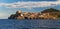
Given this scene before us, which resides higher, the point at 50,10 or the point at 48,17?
the point at 50,10

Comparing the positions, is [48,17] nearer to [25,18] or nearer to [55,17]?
[55,17]

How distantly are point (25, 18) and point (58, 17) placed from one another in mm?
21298

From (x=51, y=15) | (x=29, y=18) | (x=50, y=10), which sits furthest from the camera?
(x=29, y=18)

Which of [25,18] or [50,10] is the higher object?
[50,10]

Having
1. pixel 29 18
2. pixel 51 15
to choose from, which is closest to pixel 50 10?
pixel 51 15

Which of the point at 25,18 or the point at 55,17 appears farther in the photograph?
the point at 25,18

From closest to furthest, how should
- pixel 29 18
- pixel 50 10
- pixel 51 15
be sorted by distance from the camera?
pixel 50 10
pixel 51 15
pixel 29 18

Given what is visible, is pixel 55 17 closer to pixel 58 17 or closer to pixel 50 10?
pixel 58 17

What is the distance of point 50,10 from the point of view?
94.1 m

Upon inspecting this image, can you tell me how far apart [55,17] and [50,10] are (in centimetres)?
1368

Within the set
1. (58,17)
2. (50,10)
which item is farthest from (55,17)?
(50,10)

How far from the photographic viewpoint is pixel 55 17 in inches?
4195

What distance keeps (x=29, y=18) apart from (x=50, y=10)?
24.3 meters

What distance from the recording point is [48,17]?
360ft
